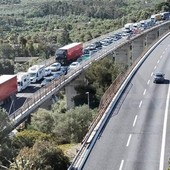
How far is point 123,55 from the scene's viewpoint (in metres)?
78.9

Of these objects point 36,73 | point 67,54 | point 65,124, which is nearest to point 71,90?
point 36,73

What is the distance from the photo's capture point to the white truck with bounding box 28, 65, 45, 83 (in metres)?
50.3

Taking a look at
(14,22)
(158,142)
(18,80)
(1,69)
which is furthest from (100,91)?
(14,22)

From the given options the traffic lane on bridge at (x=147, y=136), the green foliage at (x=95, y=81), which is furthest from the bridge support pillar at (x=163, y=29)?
the traffic lane on bridge at (x=147, y=136)

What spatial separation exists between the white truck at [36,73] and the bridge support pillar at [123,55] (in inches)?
962

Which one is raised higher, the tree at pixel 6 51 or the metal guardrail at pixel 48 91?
the metal guardrail at pixel 48 91

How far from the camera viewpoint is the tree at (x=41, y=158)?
21.8 metres

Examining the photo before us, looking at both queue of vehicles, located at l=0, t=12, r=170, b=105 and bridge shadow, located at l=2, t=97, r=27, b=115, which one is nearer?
bridge shadow, located at l=2, t=97, r=27, b=115

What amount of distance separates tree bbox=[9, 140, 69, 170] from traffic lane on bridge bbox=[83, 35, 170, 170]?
4.77 ft

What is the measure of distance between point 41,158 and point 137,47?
226 ft

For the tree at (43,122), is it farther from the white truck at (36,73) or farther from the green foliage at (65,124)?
the white truck at (36,73)

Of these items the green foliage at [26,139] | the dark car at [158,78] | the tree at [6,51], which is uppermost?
the green foliage at [26,139]

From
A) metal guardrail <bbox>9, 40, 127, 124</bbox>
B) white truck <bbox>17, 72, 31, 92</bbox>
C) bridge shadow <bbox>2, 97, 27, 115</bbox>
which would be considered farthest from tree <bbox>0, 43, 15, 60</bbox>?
bridge shadow <bbox>2, 97, 27, 115</bbox>

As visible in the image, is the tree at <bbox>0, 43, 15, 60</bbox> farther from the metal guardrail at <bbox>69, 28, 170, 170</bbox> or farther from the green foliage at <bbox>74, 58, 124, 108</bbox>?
the metal guardrail at <bbox>69, 28, 170, 170</bbox>
